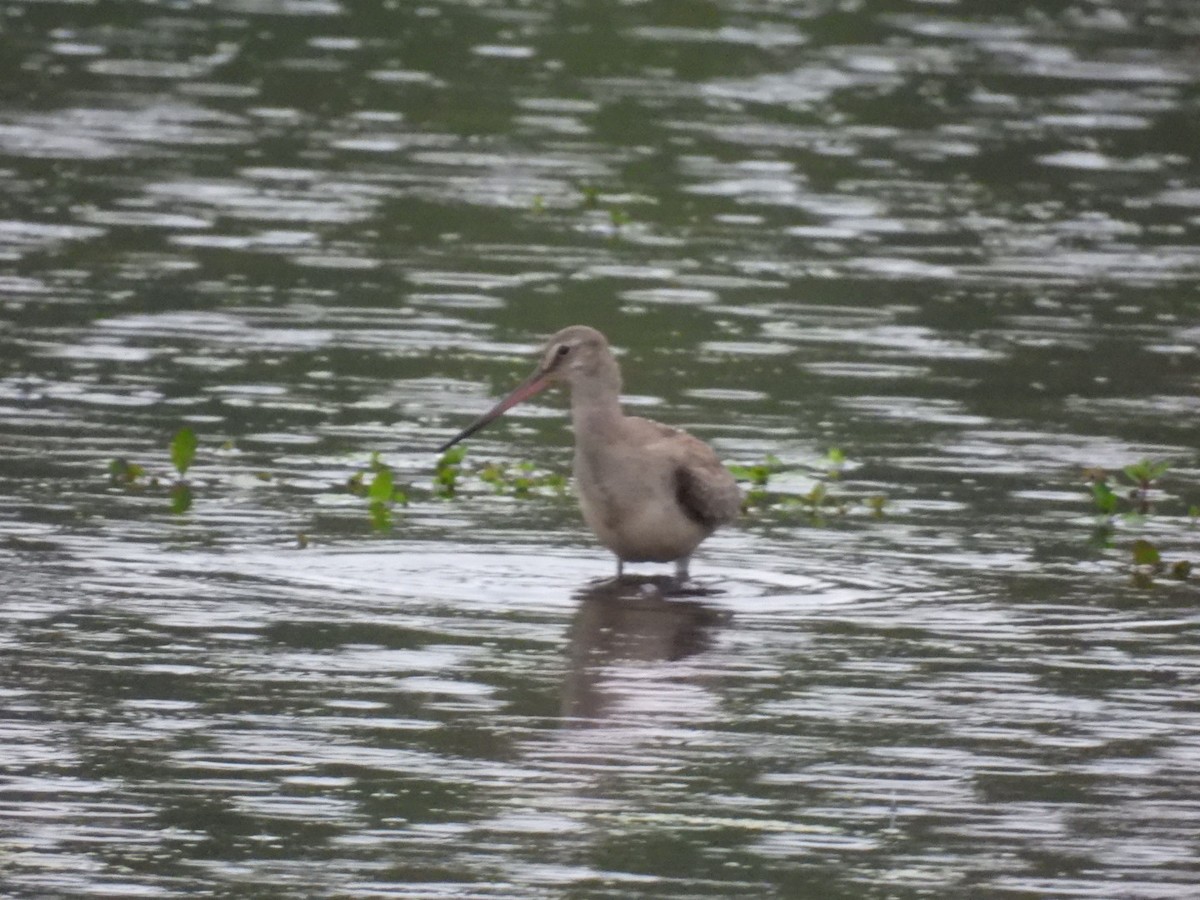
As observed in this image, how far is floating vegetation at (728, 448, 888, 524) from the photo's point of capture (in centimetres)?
1416

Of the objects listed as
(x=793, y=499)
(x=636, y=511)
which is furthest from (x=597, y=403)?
(x=793, y=499)

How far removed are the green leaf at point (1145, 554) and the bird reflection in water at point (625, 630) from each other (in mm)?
1877

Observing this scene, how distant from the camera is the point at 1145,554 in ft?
42.7

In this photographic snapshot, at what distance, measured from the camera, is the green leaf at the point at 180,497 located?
13656 millimetres

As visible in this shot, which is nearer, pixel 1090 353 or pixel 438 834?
pixel 438 834

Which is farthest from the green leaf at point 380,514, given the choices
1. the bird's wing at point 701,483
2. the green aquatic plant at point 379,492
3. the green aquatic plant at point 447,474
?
the bird's wing at point 701,483

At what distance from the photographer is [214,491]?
13992 millimetres

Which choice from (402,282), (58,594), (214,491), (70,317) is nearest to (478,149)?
(402,282)

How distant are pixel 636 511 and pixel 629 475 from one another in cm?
19

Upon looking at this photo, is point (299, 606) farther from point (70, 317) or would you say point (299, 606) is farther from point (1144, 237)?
point (1144, 237)

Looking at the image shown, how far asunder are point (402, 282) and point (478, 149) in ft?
16.7

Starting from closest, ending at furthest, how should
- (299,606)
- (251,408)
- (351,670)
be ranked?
(351,670) < (299,606) < (251,408)

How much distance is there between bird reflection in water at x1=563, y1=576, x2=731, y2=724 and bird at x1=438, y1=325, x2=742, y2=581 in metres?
0.18

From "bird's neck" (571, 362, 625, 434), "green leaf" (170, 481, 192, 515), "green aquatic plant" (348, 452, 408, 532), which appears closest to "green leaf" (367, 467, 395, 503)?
"green aquatic plant" (348, 452, 408, 532)
